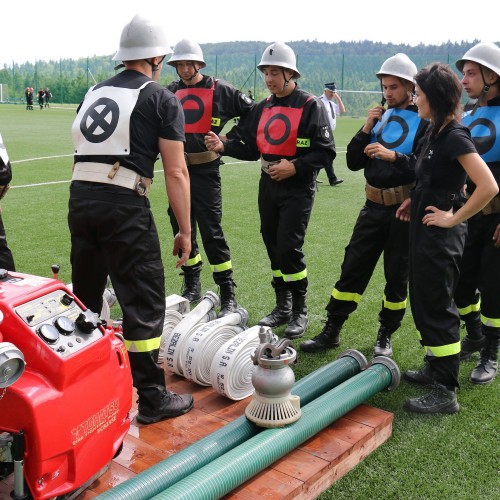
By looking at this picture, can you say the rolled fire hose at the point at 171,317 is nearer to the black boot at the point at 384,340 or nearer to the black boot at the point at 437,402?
the black boot at the point at 384,340

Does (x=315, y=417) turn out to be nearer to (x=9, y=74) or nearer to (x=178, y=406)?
(x=178, y=406)

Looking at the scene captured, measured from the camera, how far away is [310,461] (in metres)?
3.50

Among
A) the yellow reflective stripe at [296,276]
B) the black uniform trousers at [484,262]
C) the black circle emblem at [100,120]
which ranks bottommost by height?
the yellow reflective stripe at [296,276]

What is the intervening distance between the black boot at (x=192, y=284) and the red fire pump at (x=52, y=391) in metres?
3.29

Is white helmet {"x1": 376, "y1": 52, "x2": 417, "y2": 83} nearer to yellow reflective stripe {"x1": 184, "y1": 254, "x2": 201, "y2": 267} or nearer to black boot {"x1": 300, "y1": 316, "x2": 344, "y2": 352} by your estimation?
black boot {"x1": 300, "y1": 316, "x2": 344, "y2": 352}

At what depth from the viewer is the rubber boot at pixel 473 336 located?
529 centimetres

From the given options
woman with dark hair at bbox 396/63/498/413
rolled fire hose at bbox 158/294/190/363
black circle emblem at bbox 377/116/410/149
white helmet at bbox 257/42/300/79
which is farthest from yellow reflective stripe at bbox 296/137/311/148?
rolled fire hose at bbox 158/294/190/363

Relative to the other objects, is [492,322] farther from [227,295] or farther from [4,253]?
[4,253]

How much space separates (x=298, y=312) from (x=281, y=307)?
9.3 inches

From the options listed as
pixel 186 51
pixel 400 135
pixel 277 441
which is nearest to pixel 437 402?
pixel 277 441

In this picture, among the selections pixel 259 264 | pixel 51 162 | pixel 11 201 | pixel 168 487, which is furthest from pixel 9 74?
pixel 168 487

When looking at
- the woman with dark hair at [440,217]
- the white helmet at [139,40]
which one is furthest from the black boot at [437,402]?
the white helmet at [139,40]

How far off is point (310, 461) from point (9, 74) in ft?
252

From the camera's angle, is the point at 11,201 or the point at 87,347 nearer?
the point at 87,347
